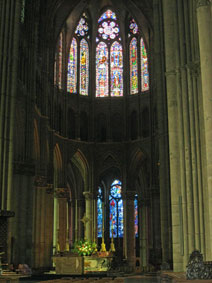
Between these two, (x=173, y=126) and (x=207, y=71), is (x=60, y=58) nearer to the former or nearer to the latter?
(x=173, y=126)

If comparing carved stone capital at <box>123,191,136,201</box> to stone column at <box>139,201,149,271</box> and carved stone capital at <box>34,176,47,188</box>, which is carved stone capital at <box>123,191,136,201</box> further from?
carved stone capital at <box>34,176,47,188</box>

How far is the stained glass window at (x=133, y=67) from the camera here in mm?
37312

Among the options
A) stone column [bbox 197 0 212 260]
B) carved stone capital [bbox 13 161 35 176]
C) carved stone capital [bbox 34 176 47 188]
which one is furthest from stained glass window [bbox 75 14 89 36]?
stone column [bbox 197 0 212 260]

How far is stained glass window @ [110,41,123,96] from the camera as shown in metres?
37.8

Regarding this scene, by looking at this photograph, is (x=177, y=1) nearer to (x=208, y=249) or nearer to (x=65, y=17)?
(x=208, y=249)

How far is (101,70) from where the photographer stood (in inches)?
1511

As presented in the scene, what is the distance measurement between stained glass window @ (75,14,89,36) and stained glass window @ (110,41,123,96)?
2625 mm

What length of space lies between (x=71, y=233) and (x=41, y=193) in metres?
11.6

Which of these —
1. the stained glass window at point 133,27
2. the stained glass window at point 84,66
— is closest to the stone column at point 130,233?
the stained glass window at point 84,66

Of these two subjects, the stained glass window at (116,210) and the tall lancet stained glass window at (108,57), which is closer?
the tall lancet stained glass window at (108,57)

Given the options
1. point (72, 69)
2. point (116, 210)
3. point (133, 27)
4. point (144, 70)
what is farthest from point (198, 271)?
point (116, 210)

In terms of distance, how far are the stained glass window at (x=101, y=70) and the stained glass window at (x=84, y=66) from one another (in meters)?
0.93

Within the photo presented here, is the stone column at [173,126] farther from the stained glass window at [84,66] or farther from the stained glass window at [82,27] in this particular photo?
the stained glass window at [82,27]

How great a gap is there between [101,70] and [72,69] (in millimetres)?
2626
